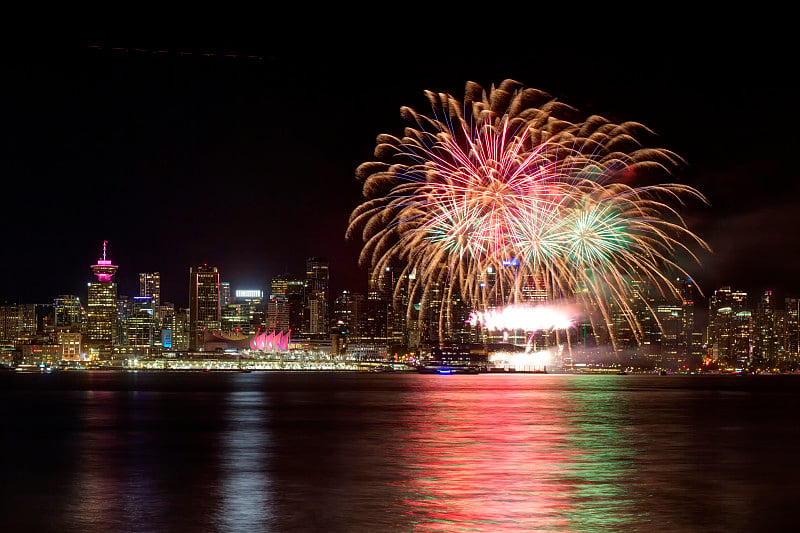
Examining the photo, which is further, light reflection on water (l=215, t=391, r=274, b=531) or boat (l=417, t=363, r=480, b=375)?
boat (l=417, t=363, r=480, b=375)

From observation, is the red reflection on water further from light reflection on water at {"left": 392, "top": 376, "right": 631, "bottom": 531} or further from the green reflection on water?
the green reflection on water

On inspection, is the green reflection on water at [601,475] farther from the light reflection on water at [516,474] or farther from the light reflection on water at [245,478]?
the light reflection on water at [245,478]

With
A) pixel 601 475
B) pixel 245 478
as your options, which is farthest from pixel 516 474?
pixel 245 478

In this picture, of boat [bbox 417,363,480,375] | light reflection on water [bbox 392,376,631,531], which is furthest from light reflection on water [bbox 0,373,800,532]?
boat [bbox 417,363,480,375]

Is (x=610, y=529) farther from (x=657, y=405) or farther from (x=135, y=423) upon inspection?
(x=657, y=405)

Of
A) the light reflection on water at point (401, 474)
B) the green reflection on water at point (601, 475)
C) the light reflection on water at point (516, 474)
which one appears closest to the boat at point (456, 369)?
the light reflection on water at point (401, 474)

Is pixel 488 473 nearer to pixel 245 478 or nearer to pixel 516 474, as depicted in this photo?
pixel 516 474

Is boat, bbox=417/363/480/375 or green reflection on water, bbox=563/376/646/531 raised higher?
boat, bbox=417/363/480/375
